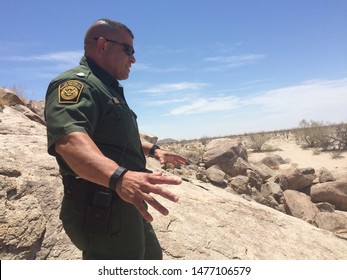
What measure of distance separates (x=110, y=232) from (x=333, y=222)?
5564mm

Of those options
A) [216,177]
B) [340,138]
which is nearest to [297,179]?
[216,177]

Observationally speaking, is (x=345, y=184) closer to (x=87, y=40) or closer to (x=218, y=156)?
(x=218, y=156)

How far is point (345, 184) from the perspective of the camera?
8008 millimetres

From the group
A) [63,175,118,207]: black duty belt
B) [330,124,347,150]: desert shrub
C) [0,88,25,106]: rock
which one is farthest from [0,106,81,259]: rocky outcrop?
[330,124,347,150]: desert shrub

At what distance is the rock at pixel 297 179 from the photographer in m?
9.01

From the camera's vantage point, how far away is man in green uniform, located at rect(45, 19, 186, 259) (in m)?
1.44

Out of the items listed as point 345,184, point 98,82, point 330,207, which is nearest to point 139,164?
point 98,82

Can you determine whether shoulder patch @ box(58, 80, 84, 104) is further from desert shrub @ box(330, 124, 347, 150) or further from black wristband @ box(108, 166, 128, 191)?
desert shrub @ box(330, 124, 347, 150)

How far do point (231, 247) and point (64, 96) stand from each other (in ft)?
9.51

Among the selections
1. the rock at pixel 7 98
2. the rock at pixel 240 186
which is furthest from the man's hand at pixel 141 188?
the rock at pixel 240 186

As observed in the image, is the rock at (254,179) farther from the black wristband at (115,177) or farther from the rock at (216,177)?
the black wristband at (115,177)

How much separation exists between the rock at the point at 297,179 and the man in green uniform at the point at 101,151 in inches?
302

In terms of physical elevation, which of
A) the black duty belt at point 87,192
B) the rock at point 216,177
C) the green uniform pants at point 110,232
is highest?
the black duty belt at point 87,192

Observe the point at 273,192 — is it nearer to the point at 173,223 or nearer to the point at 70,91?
the point at 173,223
